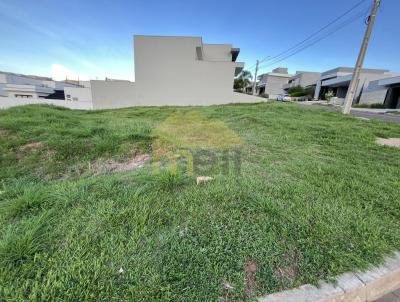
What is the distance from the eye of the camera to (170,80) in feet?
57.4

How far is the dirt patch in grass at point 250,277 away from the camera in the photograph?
1.20 metres

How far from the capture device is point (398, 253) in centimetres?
149

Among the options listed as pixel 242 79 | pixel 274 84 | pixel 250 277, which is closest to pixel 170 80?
pixel 250 277

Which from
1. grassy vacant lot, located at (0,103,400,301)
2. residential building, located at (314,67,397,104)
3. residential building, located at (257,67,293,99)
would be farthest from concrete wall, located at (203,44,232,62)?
residential building, located at (257,67,293,99)

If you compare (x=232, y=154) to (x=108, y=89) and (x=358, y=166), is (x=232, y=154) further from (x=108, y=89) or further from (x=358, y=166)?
(x=108, y=89)

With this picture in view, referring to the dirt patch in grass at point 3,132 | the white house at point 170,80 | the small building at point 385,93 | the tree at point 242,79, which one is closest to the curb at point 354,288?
the dirt patch in grass at point 3,132

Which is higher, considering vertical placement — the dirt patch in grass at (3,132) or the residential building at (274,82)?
the residential building at (274,82)

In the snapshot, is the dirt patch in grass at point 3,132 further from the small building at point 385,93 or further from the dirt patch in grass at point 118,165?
the small building at point 385,93

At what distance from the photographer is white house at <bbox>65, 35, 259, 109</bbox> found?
16609 millimetres

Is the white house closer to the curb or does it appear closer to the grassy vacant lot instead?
the grassy vacant lot

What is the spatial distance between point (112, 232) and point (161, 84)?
58.4 ft

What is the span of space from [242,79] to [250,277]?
1487 inches

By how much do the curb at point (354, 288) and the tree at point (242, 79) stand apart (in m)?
35.6

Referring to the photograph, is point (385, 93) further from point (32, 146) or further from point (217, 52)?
point (32, 146)
